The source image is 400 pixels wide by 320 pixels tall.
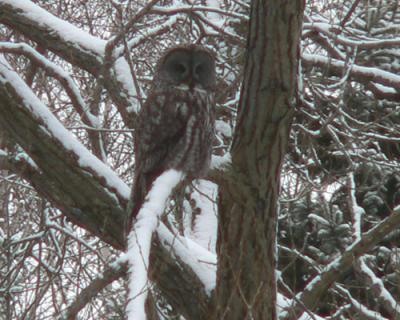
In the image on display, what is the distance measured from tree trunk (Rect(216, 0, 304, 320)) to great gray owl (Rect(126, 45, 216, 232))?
37 centimetres

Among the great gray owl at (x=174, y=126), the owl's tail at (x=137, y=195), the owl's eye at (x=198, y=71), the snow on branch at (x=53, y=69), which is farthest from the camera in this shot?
the snow on branch at (x=53, y=69)

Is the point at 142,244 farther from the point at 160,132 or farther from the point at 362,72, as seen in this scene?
the point at 362,72

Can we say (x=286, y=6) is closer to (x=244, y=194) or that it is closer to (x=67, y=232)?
(x=244, y=194)

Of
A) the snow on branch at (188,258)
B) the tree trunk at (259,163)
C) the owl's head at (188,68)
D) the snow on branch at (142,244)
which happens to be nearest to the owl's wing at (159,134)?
the owl's head at (188,68)

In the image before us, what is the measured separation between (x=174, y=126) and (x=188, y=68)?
0.37 metres

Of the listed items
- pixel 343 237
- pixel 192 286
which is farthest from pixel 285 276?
pixel 192 286

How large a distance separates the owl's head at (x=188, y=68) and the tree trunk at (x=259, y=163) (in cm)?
59

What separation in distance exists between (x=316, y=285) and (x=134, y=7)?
3807mm

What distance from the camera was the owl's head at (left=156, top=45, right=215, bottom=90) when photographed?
3.85 metres

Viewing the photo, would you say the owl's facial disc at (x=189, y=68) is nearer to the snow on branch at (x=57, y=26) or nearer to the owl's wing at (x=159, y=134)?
the owl's wing at (x=159, y=134)

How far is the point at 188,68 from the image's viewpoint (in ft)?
12.6

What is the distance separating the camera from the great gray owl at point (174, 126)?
3701 mm

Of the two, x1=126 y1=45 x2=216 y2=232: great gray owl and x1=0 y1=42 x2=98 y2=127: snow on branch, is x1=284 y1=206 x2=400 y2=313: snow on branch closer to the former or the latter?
x1=126 y1=45 x2=216 y2=232: great gray owl

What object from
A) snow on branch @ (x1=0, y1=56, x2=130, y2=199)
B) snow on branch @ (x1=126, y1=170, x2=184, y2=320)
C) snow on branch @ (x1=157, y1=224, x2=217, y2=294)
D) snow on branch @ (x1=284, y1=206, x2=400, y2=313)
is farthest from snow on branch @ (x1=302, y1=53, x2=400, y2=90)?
snow on branch @ (x1=126, y1=170, x2=184, y2=320)
